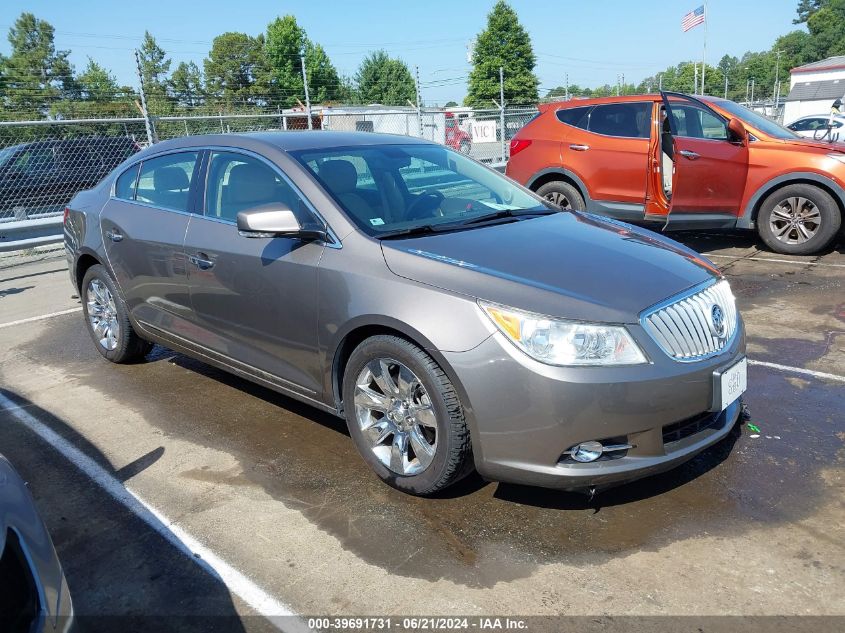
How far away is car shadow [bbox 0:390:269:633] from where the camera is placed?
2.54 metres

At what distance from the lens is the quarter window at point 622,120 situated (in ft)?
26.3

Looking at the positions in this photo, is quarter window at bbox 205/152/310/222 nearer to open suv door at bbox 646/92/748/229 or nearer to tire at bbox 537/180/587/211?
tire at bbox 537/180/587/211

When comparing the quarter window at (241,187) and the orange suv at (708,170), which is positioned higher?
the quarter window at (241,187)

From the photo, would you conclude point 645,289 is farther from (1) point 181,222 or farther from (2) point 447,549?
(1) point 181,222

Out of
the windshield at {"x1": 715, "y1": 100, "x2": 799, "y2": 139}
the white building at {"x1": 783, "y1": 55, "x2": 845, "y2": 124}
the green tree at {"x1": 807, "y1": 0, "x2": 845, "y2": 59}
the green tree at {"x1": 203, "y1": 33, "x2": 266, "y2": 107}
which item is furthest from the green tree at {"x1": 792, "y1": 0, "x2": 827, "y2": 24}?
the windshield at {"x1": 715, "y1": 100, "x2": 799, "y2": 139}

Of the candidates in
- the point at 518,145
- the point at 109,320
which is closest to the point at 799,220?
the point at 518,145

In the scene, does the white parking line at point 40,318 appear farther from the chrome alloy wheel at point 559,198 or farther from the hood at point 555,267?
the chrome alloy wheel at point 559,198

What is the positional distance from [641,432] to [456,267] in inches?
40.1

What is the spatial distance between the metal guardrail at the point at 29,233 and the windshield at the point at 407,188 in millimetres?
7253

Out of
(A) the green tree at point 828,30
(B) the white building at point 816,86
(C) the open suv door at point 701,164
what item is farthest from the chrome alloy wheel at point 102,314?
(A) the green tree at point 828,30

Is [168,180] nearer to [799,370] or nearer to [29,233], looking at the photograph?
[799,370]

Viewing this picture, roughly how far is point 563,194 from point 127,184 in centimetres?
539

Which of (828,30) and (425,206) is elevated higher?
(828,30)

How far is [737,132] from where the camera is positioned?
303 inches
